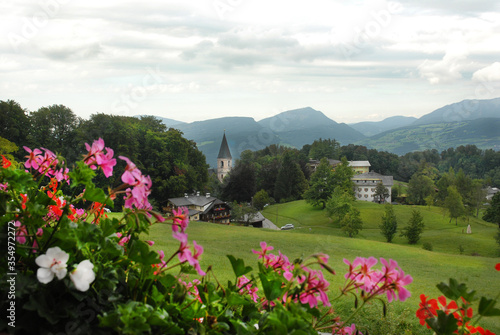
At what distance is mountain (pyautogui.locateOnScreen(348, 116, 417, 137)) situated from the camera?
126750 millimetres

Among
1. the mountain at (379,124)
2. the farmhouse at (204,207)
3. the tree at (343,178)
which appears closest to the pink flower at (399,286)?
the farmhouse at (204,207)

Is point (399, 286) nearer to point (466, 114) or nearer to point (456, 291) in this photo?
point (456, 291)

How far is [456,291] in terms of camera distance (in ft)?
1.94

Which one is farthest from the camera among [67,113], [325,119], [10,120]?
[325,119]

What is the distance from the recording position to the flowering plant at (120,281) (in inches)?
18.6

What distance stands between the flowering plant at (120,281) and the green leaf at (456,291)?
75mm

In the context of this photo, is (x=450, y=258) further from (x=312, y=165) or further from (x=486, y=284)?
(x=312, y=165)

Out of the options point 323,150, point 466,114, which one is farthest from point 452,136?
point 323,150

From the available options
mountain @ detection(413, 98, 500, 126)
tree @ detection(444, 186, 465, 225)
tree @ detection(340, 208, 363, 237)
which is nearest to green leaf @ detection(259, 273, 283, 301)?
tree @ detection(340, 208, 363, 237)

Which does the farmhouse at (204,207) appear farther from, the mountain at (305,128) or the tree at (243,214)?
the mountain at (305,128)

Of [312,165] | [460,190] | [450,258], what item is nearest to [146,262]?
[450,258]

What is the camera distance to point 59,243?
0.55m

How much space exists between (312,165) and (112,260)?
162 ft

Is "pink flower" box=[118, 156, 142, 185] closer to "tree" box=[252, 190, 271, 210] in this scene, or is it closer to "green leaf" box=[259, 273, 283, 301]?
"green leaf" box=[259, 273, 283, 301]
